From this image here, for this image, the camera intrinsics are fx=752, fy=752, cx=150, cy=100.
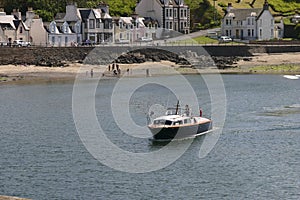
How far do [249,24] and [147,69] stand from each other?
3678 centimetres

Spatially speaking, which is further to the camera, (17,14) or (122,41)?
(122,41)

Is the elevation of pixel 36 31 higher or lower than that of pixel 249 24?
lower

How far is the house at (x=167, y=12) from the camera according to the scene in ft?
430

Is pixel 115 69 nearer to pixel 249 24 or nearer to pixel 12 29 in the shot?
pixel 12 29

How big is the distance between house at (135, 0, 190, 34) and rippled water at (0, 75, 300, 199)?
60670 mm

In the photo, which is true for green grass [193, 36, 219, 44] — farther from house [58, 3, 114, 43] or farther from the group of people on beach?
the group of people on beach

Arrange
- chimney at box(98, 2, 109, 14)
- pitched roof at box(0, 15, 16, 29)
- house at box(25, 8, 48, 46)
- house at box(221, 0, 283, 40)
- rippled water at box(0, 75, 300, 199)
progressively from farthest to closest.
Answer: house at box(221, 0, 283, 40) → chimney at box(98, 2, 109, 14) → house at box(25, 8, 48, 46) → pitched roof at box(0, 15, 16, 29) → rippled water at box(0, 75, 300, 199)

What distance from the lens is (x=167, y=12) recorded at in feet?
431

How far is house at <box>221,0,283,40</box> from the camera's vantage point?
130m

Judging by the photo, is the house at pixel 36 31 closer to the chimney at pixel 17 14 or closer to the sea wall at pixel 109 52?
the chimney at pixel 17 14

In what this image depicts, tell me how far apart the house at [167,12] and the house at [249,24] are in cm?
758

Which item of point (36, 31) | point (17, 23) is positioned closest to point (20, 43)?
point (17, 23)

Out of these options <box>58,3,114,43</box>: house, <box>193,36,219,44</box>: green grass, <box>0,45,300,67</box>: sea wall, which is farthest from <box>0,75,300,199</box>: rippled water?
<box>193,36,219,44</box>: green grass

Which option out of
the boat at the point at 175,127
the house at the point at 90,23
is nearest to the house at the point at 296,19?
the house at the point at 90,23
